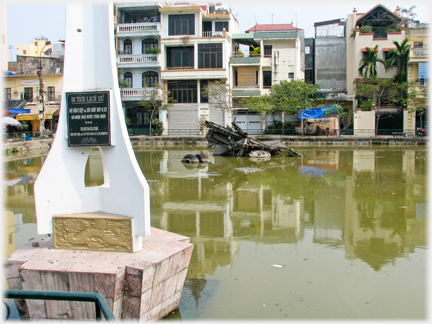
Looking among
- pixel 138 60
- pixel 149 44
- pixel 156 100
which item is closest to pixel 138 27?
pixel 149 44

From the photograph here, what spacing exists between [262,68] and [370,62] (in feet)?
30.9

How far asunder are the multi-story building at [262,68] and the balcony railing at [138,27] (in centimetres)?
739

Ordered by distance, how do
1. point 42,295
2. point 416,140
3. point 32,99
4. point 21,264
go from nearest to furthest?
point 42,295 < point 21,264 < point 416,140 < point 32,99

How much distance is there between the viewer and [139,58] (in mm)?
38094

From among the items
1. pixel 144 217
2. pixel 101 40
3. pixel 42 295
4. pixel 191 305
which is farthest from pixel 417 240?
pixel 42 295

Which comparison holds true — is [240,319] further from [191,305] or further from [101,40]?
[101,40]

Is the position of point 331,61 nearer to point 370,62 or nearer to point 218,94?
point 370,62

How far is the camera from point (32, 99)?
125 feet

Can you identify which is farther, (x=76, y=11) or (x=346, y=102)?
(x=346, y=102)

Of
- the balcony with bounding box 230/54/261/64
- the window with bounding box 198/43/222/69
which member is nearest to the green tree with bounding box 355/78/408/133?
the balcony with bounding box 230/54/261/64

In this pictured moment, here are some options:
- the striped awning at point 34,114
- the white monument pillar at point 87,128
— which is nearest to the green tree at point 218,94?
the striped awning at point 34,114

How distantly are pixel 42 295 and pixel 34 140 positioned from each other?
82.9 feet

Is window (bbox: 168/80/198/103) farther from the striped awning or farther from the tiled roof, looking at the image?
the striped awning

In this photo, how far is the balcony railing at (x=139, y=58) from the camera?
124 feet
